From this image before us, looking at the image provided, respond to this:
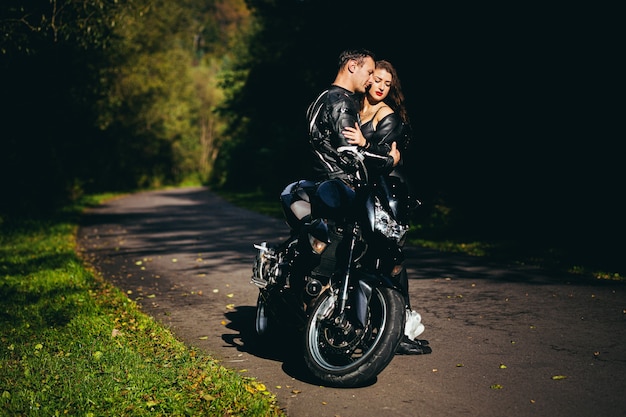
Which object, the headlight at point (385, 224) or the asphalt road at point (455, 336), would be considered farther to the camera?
the headlight at point (385, 224)

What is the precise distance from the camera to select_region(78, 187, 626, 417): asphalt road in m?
4.23

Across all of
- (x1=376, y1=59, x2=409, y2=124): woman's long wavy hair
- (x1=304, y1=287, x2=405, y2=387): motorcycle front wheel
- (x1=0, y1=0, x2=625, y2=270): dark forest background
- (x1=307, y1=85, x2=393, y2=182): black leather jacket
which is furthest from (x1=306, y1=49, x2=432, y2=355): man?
(x1=0, y1=0, x2=625, y2=270): dark forest background

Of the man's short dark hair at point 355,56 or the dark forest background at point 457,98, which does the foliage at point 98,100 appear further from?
the man's short dark hair at point 355,56

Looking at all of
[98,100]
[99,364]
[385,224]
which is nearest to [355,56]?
[385,224]

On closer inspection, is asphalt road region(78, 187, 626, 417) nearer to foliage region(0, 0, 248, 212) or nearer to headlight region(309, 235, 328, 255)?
headlight region(309, 235, 328, 255)

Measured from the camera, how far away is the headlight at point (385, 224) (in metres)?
4.52

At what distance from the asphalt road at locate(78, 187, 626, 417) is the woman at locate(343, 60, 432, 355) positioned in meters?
0.21

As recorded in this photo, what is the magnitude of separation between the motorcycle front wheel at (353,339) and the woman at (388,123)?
2.38 feet

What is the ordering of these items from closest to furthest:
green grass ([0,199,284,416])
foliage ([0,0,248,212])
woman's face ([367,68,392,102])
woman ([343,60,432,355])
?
green grass ([0,199,284,416]), woman ([343,60,432,355]), woman's face ([367,68,392,102]), foliage ([0,0,248,212])

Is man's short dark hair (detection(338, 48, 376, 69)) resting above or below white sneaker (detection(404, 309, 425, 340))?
above

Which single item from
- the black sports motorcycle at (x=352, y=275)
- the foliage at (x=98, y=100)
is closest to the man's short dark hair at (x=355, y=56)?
the black sports motorcycle at (x=352, y=275)

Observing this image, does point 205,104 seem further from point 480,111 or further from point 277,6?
point 480,111

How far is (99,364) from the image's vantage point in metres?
4.94

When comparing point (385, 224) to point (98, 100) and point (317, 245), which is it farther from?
point (98, 100)
